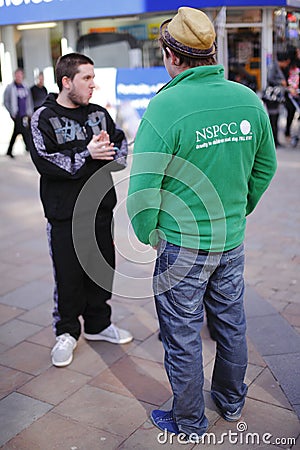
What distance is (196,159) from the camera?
2354mm

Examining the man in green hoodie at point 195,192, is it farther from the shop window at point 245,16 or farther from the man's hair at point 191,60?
the shop window at point 245,16

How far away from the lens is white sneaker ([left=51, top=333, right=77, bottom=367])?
3.44 m

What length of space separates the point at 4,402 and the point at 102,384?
531mm

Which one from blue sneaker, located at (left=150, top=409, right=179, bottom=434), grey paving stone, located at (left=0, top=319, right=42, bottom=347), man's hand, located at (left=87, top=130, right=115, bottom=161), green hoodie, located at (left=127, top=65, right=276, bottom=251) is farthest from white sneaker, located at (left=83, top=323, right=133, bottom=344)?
green hoodie, located at (left=127, top=65, right=276, bottom=251)

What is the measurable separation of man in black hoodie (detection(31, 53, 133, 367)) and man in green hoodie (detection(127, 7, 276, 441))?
2.89ft

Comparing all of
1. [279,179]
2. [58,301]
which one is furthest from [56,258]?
[279,179]

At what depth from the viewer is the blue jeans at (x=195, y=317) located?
2.51m

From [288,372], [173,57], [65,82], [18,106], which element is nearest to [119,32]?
[18,106]

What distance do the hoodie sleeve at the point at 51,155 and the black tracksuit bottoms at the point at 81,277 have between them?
1.05 feet

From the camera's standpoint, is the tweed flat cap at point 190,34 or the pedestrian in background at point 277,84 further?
the pedestrian in background at point 277,84

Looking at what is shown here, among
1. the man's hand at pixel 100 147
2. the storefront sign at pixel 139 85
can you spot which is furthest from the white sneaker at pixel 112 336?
the storefront sign at pixel 139 85

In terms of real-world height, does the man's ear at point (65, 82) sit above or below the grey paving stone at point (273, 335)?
above

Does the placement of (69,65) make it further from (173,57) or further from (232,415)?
(232,415)

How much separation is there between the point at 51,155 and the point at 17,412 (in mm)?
1354
